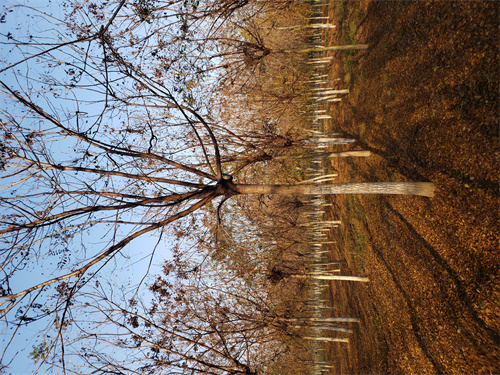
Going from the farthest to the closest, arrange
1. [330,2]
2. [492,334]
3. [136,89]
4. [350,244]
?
[330,2] → [350,244] → [136,89] → [492,334]

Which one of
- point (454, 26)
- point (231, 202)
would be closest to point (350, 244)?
point (231, 202)

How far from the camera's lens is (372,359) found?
779 cm

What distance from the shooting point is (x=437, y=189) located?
5520 millimetres

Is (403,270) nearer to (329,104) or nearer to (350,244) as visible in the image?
(350,244)

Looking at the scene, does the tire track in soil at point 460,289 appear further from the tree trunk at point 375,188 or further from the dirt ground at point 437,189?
the tree trunk at point 375,188

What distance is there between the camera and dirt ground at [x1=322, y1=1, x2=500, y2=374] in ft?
14.8

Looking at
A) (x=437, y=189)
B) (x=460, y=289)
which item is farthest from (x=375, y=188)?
(x=460, y=289)

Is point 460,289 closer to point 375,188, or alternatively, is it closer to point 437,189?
point 437,189

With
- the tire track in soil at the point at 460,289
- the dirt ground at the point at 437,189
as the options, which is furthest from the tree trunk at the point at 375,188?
the tire track in soil at the point at 460,289

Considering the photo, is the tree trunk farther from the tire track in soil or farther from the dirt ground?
the tire track in soil

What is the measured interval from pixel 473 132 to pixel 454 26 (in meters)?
1.97

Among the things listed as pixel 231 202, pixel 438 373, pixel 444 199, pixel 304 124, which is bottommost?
pixel 438 373

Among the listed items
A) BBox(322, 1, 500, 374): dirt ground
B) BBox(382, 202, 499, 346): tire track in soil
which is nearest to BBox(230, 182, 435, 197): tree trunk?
BBox(322, 1, 500, 374): dirt ground

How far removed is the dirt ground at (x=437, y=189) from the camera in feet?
14.8
